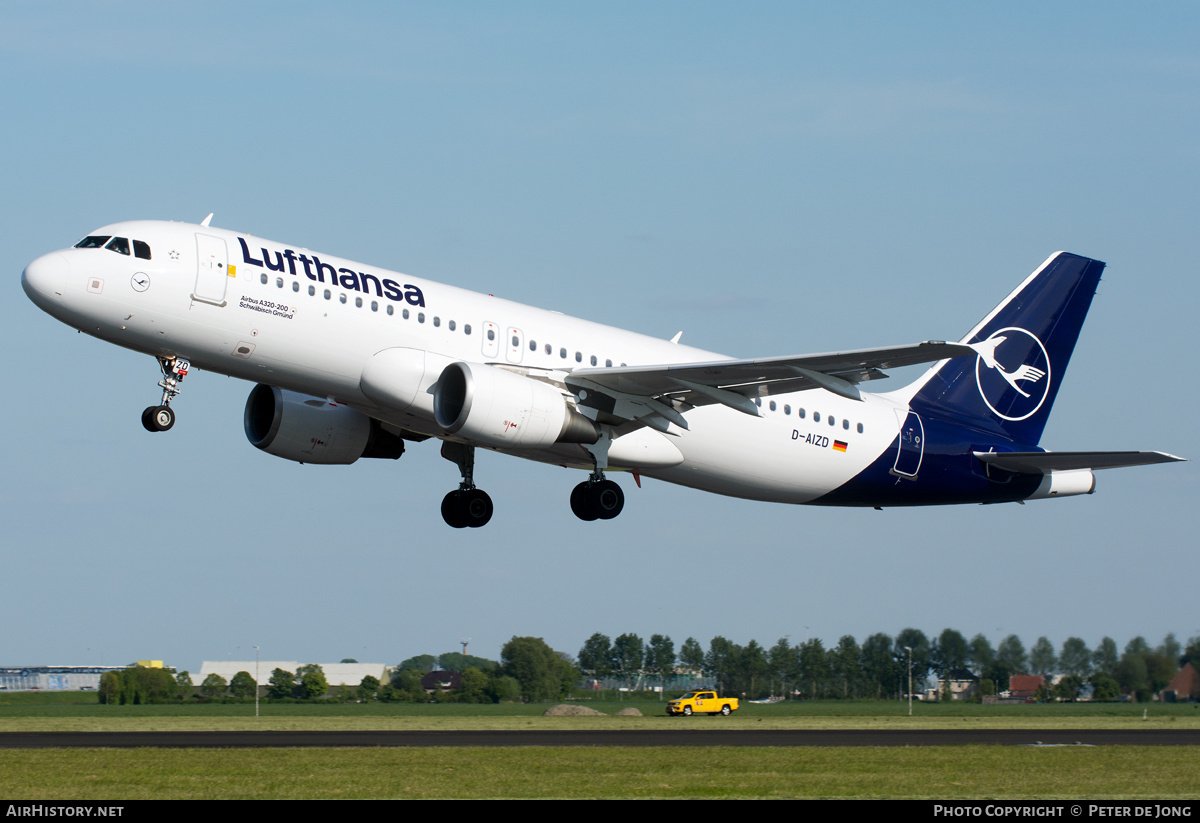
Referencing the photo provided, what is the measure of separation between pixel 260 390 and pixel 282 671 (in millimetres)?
36052

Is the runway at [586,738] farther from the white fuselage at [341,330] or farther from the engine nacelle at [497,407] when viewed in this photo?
the engine nacelle at [497,407]

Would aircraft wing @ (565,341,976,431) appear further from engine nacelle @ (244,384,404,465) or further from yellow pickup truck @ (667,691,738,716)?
yellow pickup truck @ (667,691,738,716)

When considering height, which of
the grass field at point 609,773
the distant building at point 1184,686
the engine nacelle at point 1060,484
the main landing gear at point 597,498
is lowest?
the grass field at point 609,773

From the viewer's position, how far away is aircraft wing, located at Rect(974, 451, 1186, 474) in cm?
3303

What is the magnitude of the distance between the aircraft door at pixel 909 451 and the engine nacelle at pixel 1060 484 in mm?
3825

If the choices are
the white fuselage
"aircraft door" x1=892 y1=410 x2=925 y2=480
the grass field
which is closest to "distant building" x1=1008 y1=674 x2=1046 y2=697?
"aircraft door" x1=892 y1=410 x2=925 y2=480

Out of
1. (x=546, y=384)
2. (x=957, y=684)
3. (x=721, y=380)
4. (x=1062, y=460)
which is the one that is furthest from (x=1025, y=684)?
(x=546, y=384)

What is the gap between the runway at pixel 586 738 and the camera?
30547mm

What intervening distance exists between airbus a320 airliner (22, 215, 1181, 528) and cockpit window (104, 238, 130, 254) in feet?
0.10

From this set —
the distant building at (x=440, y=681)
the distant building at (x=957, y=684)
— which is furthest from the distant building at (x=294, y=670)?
the distant building at (x=957, y=684)

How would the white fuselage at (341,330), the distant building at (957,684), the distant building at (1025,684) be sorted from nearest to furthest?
the white fuselage at (341,330)
the distant building at (1025,684)
the distant building at (957,684)

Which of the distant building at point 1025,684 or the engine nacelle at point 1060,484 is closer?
the engine nacelle at point 1060,484

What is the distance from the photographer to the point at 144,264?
2683 centimetres

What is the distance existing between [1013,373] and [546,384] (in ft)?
51.8
